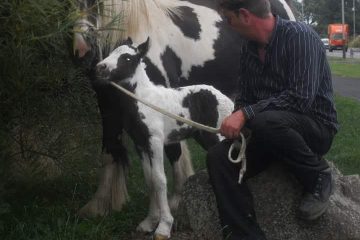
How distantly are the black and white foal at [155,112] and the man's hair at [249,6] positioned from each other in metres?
0.59

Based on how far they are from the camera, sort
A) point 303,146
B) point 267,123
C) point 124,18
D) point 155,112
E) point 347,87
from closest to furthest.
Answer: point 267,123 → point 303,146 → point 155,112 → point 124,18 → point 347,87

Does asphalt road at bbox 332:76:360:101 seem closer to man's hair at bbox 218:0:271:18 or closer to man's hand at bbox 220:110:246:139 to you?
man's hair at bbox 218:0:271:18

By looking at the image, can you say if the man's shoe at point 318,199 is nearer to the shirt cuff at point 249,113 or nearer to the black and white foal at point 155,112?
the shirt cuff at point 249,113

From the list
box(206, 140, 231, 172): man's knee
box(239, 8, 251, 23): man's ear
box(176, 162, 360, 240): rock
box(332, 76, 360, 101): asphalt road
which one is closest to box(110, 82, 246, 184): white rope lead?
box(206, 140, 231, 172): man's knee

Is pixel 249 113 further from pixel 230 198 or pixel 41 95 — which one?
pixel 41 95

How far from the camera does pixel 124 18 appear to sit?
4.68m

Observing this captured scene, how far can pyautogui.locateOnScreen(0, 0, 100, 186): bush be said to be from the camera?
3.81 meters

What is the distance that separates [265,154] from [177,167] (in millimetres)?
1179

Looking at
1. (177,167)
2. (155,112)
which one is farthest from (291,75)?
(177,167)

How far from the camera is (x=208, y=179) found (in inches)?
175

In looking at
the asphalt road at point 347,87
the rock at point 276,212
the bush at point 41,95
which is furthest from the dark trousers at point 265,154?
the asphalt road at point 347,87

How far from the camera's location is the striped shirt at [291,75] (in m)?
3.86

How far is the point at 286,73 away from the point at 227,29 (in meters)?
1.74

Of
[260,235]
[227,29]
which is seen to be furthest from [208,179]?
[227,29]
